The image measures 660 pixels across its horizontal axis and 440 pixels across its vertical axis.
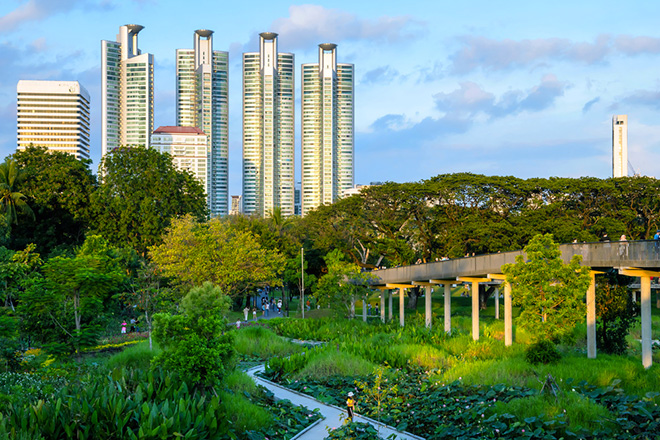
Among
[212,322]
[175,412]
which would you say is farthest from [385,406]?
[175,412]

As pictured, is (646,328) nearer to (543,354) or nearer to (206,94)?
(543,354)

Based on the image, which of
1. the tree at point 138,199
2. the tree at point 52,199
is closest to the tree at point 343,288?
the tree at point 138,199

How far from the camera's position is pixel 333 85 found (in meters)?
174

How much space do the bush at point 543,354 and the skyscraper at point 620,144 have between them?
122670 mm

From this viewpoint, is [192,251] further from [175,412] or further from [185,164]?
[185,164]

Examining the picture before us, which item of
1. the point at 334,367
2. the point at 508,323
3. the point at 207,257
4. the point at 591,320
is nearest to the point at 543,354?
the point at 591,320

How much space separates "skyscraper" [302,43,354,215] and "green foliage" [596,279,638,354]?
14937 cm

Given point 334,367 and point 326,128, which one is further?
point 326,128

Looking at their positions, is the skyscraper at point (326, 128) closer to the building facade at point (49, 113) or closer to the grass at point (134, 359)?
the building facade at point (49, 113)

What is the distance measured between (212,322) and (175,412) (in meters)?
3.77

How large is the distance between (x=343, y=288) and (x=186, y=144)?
13825 centimetres

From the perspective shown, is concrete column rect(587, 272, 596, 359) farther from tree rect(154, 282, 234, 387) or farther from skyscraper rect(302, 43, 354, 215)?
skyscraper rect(302, 43, 354, 215)

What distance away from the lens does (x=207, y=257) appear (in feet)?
131

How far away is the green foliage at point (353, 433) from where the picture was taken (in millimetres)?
12148
